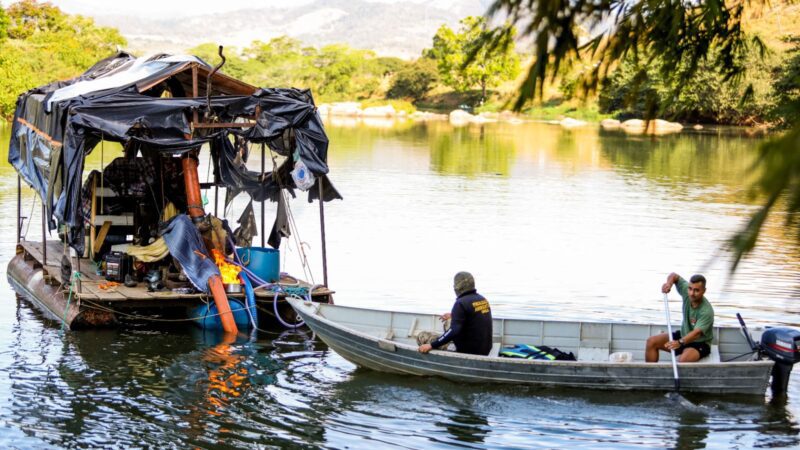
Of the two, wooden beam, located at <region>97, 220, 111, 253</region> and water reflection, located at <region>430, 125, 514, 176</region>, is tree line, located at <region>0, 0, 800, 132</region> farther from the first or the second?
wooden beam, located at <region>97, 220, 111, 253</region>

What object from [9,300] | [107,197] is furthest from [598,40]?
[9,300]

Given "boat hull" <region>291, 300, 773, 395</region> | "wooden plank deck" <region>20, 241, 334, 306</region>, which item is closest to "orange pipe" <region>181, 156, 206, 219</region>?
"wooden plank deck" <region>20, 241, 334, 306</region>

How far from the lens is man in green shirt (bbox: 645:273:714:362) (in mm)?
12508

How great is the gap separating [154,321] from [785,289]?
11.6 metres

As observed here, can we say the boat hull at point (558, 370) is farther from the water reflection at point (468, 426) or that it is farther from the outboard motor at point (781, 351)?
the water reflection at point (468, 426)

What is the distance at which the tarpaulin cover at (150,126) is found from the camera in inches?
599

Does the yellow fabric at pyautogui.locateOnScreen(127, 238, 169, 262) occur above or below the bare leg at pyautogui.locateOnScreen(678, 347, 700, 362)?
above

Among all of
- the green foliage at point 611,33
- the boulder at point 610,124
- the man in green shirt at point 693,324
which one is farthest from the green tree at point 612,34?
the boulder at point 610,124

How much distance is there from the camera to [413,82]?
122 meters

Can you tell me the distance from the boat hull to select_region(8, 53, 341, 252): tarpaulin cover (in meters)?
3.82

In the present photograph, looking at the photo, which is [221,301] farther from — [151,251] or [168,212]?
[168,212]

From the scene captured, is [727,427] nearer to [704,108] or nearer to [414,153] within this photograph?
[414,153]

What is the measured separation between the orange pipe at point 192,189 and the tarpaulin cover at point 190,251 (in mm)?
453

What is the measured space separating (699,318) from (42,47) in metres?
72.5
